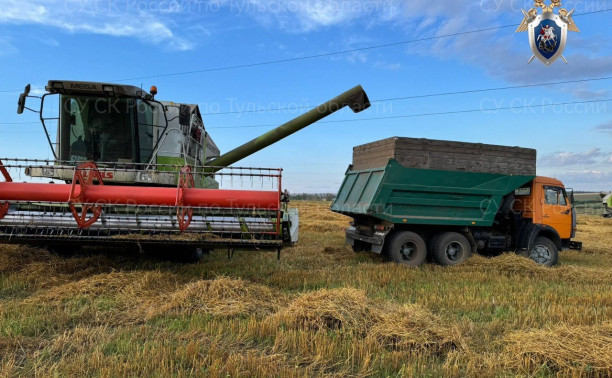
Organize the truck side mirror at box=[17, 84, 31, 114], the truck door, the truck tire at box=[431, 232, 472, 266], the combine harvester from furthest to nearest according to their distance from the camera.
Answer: the truck door → the truck tire at box=[431, 232, 472, 266] → the truck side mirror at box=[17, 84, 31, 114] → the combine harvester

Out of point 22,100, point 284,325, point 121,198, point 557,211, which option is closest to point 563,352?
point 284,325

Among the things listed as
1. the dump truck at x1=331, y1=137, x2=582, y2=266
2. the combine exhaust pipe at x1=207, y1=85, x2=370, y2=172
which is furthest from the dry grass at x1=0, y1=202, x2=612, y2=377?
the combine exhaust pipe at x1=207, y1=85, x2=370, y2=172

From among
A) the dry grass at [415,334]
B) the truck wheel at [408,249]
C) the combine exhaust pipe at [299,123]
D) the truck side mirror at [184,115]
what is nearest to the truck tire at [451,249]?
the truck wheel at [408,249]

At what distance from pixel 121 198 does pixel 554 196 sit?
327 inches

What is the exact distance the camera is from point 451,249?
7.89 metres

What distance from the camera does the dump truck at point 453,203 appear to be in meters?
7.56

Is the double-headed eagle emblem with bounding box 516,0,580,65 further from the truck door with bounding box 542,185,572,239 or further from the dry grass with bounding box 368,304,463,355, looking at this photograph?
the dry grass with bounding box 368,304,463,355

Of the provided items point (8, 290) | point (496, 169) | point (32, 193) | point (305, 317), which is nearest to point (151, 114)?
point (32, 193)

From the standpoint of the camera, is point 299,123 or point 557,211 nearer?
point 299,123

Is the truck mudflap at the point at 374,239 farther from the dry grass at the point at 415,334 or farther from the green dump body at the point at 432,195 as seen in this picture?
the dry grass at the point at 415,334

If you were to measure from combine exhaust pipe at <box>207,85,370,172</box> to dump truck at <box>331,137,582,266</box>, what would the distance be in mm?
1023

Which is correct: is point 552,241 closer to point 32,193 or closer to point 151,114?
point 151,114

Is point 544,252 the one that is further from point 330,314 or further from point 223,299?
point 223,299

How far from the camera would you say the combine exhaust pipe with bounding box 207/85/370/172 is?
811 cm
